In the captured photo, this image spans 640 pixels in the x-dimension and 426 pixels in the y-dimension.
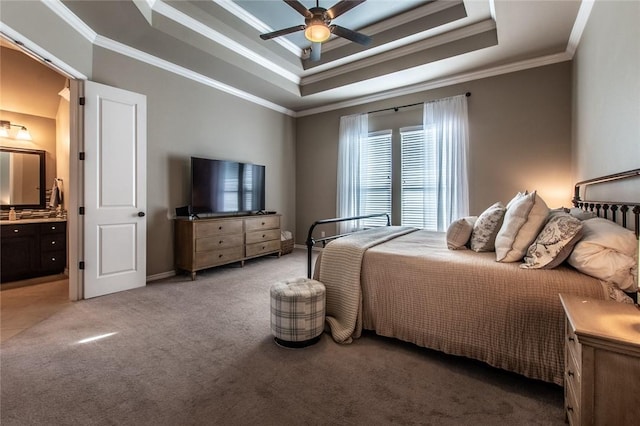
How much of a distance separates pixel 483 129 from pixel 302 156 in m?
3.42

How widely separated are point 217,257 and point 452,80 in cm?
442

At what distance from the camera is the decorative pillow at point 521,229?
1.89 meters

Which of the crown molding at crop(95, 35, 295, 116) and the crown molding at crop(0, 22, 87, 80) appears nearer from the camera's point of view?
the crown molding at crop(0, 22, 87, 80)

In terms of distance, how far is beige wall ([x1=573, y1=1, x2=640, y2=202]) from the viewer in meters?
1.85

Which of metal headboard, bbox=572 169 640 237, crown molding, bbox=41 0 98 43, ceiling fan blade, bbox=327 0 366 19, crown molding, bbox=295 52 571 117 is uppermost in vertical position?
crown molding, bbox=295 52 571 117

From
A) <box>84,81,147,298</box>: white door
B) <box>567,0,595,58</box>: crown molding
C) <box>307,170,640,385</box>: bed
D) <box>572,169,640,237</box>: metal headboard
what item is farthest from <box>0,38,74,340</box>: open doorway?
<box>567,0,595,58</box>: crown molding

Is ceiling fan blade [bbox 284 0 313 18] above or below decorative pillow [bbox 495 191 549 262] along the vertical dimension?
above

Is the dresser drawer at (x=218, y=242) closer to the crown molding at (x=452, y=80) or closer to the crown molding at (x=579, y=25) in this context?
the crown molding at (x=452, y=80)

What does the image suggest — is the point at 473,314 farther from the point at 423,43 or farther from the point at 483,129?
the point at 423,43

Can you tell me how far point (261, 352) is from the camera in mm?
2072

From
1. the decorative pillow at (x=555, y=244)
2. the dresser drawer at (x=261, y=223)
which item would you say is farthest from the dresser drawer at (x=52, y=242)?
the decorative pillow at (x=555, y=244)

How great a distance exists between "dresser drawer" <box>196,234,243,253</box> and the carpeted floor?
1.42 m

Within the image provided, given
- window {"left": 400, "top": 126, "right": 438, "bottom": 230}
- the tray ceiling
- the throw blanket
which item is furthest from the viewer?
window {"left": 400, "top": 126, "right": 438, "bottom": 230}

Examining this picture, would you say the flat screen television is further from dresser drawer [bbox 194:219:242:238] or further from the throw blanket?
the throw blanket
